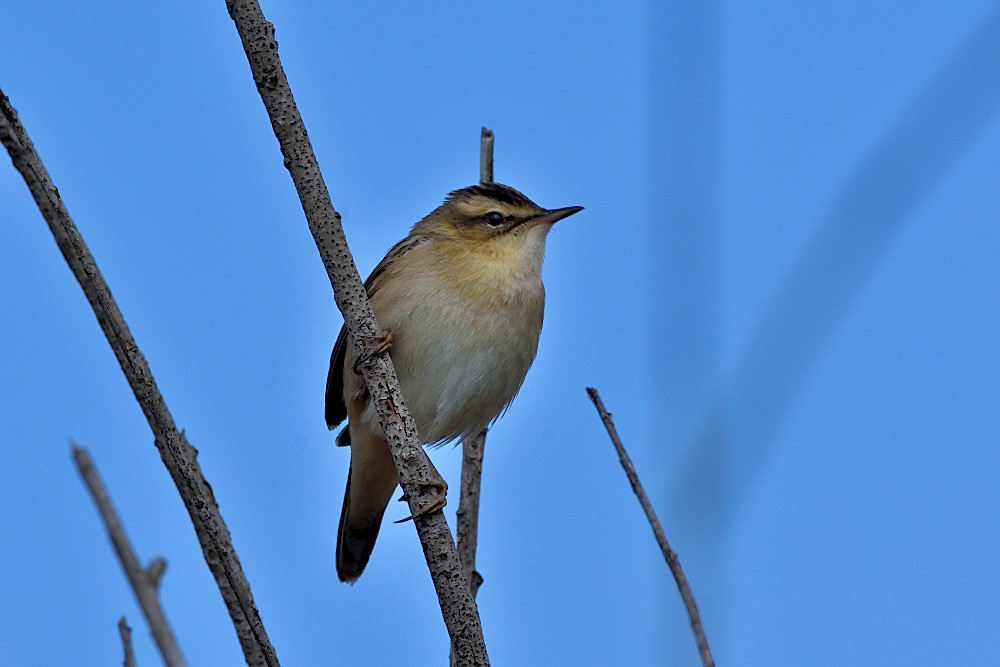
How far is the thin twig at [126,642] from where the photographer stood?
83.1 inches

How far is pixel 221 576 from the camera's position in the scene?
3098 mm

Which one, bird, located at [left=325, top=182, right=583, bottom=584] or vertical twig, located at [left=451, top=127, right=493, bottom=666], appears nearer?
vertical twig, located at [left=451, top=127, right=493, bottom=666]

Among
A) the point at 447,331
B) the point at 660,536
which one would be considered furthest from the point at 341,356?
the point at 660,536

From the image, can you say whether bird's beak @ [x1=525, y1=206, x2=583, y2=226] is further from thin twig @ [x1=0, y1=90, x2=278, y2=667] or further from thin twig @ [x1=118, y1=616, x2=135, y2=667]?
thin twig @ [x1=118, y1=616, x2=135, y2=667]

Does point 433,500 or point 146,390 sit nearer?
point 146,390

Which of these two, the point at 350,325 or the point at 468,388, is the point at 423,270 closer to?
the point at 468,388

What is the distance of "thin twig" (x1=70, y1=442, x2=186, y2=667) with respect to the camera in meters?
1.50

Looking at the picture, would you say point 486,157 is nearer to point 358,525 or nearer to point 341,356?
point 341,356

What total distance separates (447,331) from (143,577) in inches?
125

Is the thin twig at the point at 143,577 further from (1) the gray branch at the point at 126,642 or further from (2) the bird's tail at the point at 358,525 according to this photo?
(2) the bird's tail at the point at 358,525

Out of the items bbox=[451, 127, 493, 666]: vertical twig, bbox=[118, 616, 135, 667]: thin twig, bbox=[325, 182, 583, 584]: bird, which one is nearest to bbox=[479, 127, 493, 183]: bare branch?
bbox=[325, 182, 583, 584]: bird

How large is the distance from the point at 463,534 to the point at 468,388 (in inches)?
40.9

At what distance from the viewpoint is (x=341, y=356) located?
5.19 meters

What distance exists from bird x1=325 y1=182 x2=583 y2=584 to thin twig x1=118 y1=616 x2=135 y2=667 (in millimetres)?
2312
